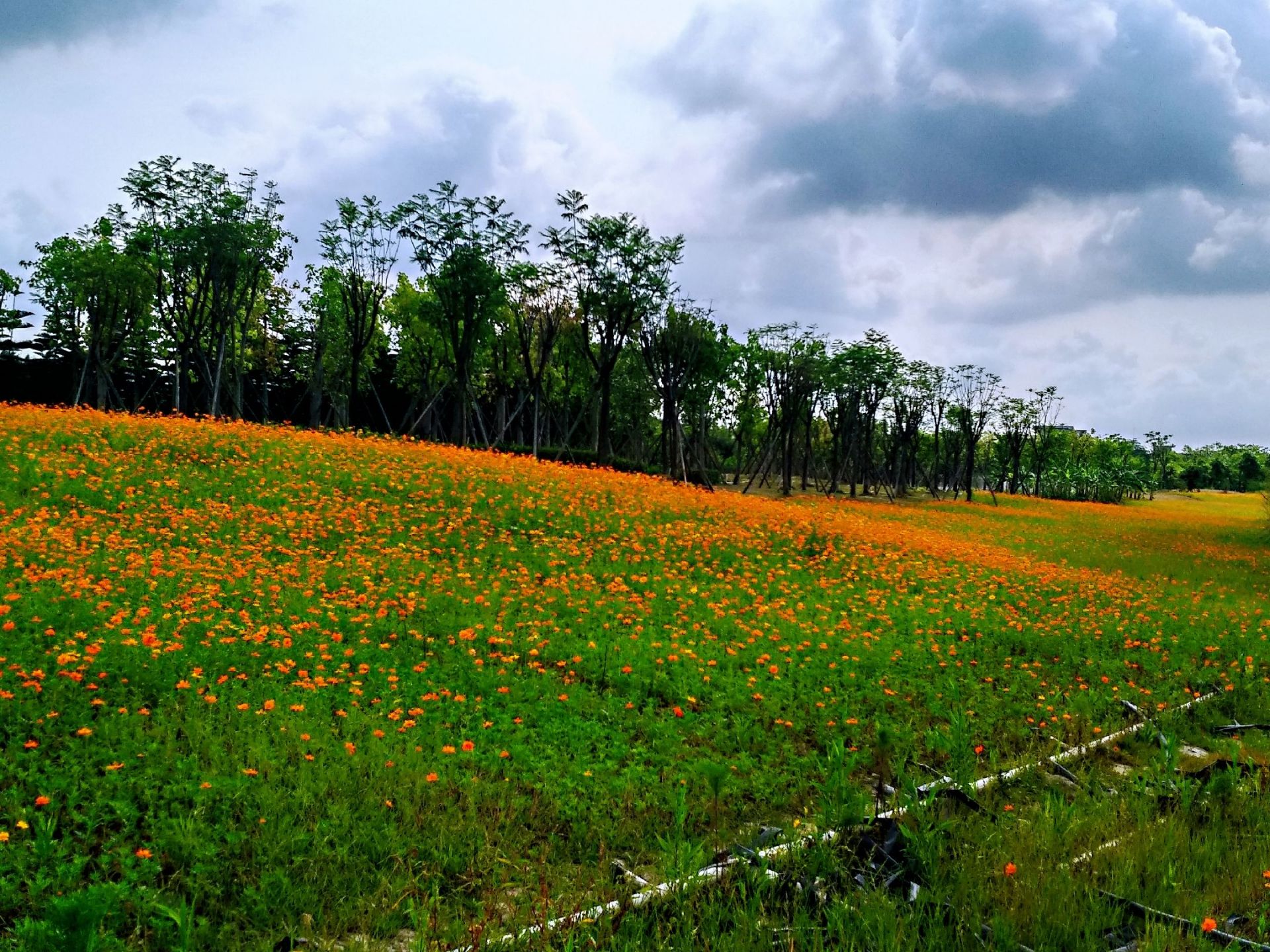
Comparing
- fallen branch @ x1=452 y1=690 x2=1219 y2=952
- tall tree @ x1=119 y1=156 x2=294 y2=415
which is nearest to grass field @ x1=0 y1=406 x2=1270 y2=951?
fallen branch @ x1=452 y1=690 x2=1219 y2=952

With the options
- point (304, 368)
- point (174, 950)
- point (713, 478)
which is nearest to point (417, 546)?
point (174, 950)

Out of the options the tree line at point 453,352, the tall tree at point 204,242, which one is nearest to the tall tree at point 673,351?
the tree line at point 453,352

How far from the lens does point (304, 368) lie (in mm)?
51344

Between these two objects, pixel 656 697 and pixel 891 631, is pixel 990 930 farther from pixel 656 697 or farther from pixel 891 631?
pixel 891 631

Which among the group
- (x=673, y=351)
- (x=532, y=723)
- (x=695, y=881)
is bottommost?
(x=532, y=723)

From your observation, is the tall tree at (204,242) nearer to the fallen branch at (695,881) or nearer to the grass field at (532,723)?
the grass field at (532,723)

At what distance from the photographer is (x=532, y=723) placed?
6551 mm

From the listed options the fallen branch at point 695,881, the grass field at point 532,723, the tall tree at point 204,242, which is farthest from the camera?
the tall tree at point 204,242

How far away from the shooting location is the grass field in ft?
12.8

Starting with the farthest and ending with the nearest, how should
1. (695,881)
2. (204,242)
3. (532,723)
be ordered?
(204,242) < (532,723) < (695,881)

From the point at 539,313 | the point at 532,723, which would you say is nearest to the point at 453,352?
the point at 539,313

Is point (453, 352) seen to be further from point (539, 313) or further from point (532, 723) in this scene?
point (532, 723)

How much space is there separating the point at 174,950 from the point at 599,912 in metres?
2.03

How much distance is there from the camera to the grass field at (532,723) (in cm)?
391
